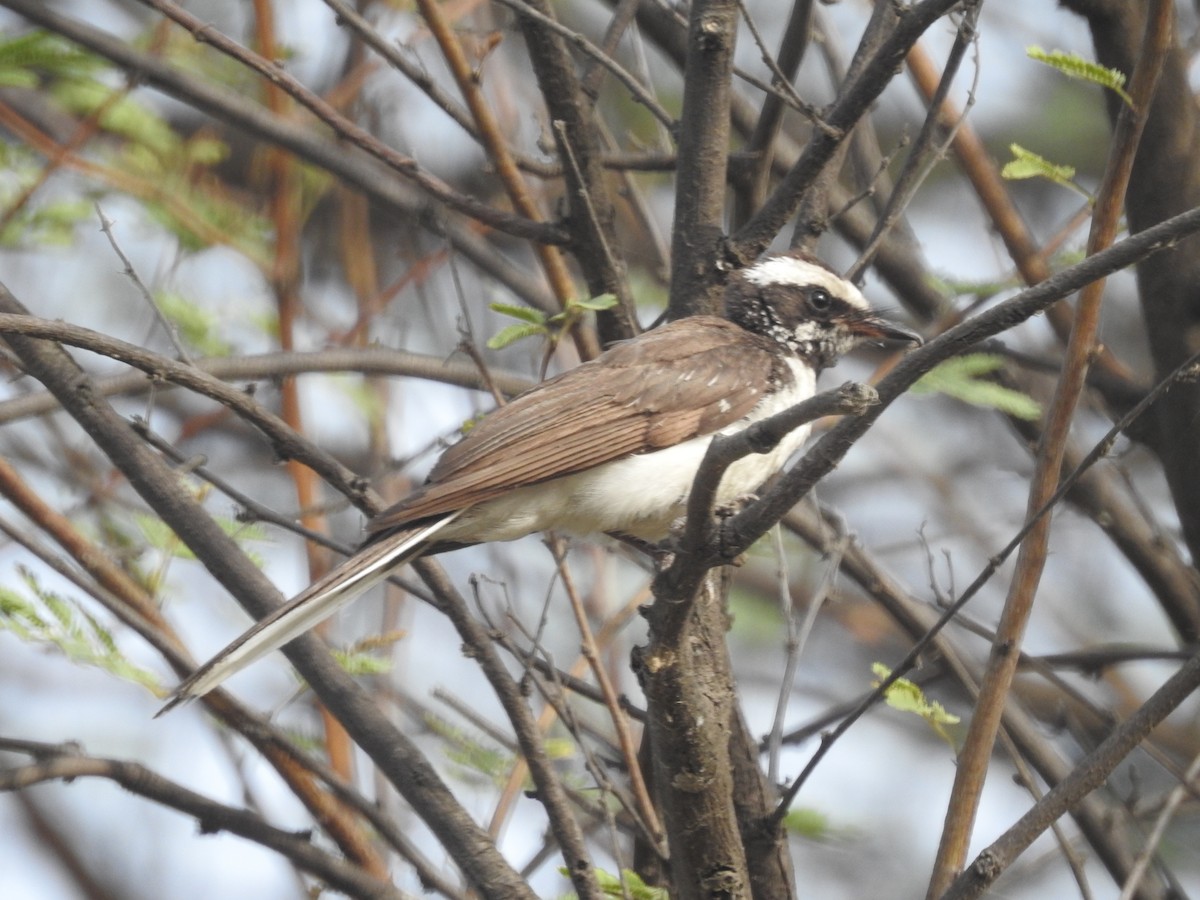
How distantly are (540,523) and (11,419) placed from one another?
173cm

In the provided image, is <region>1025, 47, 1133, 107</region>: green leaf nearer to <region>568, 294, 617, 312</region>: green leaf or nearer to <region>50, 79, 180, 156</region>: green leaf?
<region>568, 294, 617, 312</region>: green leaf

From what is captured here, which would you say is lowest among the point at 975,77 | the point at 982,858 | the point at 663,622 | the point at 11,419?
the point at 982,858

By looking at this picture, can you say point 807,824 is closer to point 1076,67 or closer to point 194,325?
point 1076,67

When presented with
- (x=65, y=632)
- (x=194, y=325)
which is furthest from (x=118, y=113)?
(x=65, y=632)

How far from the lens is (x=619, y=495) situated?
4.71 m

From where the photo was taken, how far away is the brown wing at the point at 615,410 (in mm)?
4547

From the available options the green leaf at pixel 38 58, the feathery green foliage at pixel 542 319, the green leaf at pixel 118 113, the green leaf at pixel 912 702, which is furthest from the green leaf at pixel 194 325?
the green leaf at pixel 912 702

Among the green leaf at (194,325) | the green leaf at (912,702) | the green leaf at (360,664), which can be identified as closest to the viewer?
the green leaf at (912,702)

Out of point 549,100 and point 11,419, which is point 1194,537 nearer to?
point 549,100

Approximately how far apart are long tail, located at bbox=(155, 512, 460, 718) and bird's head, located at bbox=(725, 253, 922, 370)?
1.73 m

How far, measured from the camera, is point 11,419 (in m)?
4.61

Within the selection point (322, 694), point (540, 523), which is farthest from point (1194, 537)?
point (322, 694)

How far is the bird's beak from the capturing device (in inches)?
214

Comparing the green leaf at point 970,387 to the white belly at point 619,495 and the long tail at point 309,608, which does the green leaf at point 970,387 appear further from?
the long tail at point 309,608
